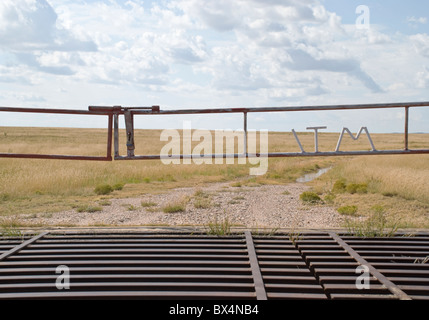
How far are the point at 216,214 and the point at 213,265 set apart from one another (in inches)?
198

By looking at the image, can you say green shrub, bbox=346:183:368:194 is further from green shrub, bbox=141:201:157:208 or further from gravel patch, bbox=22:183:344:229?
green shrub, bbox=141:201:157:208

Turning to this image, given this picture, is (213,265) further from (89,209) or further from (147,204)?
(147,204)

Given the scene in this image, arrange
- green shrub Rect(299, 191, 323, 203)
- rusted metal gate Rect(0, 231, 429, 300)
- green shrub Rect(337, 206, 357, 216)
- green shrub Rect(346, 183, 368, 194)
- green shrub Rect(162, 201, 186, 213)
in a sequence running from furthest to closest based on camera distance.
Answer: green shrub Rect(346, 183, 368, 194) → green shrub Rect(299, 191, 323, 203) → green shrub Rect(162, 201, 186, 213) → green shrub Rect(337, 206, 357, 216) → rusted metal gate Rect(0, 231, 429, 300)

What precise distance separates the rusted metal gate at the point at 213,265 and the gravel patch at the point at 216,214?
2295 millimetres

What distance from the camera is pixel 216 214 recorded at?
939 centimetres

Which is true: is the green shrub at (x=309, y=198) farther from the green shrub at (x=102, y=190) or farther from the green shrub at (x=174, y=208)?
the green shrub at (x=102, y=190)

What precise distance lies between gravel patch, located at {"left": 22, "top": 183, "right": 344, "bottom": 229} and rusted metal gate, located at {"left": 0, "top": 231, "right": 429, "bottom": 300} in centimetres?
230

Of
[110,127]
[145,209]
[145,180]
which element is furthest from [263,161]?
[110,127]

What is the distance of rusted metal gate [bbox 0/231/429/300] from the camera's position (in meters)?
3.64

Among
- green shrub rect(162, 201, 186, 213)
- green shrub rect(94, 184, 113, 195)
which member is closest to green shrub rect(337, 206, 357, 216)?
green shrub rect(162, 201, 186, 213)

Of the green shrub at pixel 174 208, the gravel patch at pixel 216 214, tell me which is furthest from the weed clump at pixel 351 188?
the green shrub at pixel 174 208
